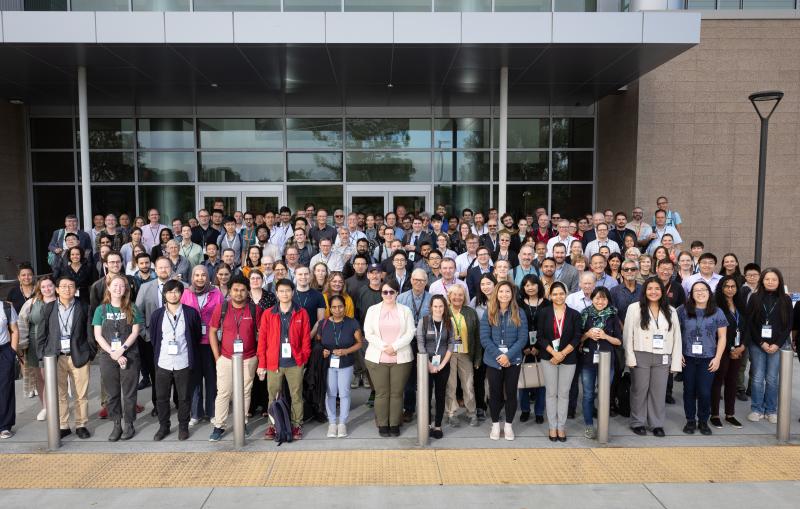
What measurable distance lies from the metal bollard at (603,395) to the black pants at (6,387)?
22.2 ft

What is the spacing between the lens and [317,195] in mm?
15586

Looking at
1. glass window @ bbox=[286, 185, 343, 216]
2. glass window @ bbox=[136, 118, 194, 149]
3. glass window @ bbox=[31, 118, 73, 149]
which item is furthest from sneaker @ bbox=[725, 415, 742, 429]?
glass window @ bbox=[31, 118, 73, 149]

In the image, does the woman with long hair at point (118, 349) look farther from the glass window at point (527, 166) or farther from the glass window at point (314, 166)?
the glass window at point (527, 166)

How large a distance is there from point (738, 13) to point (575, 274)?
9.96m

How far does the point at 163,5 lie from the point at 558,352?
34.9ft

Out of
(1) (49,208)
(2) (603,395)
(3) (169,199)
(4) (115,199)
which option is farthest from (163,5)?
(2) (603,395)

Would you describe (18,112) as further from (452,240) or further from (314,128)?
(452,240)

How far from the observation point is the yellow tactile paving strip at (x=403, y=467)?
511 cm

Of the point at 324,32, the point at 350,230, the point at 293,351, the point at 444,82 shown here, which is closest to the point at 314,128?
the point at 444,82

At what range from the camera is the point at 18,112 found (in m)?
15.2

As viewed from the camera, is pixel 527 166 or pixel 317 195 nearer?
pixel 317 195

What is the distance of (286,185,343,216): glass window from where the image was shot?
51.1 ft

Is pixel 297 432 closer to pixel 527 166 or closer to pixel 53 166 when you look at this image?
pixel 527 166

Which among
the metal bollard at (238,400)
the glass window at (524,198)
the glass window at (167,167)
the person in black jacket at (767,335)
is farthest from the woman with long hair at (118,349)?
the glass window at (524,198)
